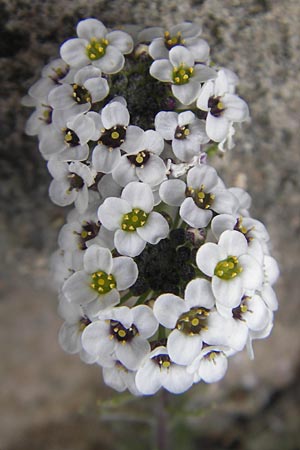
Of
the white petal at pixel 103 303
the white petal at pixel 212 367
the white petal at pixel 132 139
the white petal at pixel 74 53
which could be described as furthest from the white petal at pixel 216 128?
the white petal at pixel 212 367

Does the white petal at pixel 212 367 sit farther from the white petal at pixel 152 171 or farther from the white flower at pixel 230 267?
the white petal at pixel 152 171

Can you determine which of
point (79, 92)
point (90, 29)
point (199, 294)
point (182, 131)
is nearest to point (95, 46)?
point (90, 29)

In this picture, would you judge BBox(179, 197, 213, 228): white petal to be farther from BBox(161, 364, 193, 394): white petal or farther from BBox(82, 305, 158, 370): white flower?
BBox(161, 364, 193, 394): white petal

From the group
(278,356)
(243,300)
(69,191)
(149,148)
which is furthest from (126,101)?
(278,356)

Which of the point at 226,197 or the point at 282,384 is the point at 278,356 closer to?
the point at 282,384

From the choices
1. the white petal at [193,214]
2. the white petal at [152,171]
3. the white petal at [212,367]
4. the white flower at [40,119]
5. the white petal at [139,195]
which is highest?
the white flower at [40,119]

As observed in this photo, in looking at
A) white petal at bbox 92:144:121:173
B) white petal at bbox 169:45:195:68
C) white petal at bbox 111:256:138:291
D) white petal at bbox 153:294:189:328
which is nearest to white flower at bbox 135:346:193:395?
white petal at bbox 153:294:189:328
